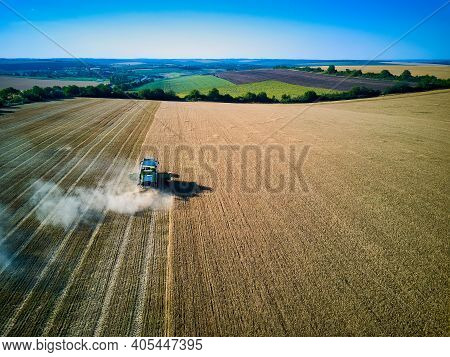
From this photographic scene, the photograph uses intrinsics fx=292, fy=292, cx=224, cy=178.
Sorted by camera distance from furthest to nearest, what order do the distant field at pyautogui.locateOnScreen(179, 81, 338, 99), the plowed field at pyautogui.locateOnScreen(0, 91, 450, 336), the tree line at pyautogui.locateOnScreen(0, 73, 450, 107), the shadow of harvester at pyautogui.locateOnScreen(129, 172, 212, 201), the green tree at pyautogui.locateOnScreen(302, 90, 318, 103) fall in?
the distant field at pyautogui.locateOnScreen(179, 81, 338, 99) → the green tree at pyautogui.locateOnScreen(302, 90, 318, 103) → the tree line at pyautogui.locateOnScreen(0, 73, 450, 107) → the shadow of harvester at pyautogui.locateOnScreen(129, 172, 212, 201) → the plowed field at pyautogui.locateOnScreen(0, 91, 450, 336)

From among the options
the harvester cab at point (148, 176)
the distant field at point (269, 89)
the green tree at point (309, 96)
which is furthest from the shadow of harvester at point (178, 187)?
the distant field at point (269, 89)

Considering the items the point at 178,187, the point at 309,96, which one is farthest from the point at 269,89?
the point at 178,187

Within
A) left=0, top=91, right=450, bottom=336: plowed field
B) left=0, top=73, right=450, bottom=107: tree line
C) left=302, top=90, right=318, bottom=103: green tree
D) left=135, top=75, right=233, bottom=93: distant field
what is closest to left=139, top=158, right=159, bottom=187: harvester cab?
left=0, top=91, right=450, bottom=336: plowed field

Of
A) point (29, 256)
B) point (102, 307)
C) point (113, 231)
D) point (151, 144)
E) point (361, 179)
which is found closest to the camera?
point (102, 307)

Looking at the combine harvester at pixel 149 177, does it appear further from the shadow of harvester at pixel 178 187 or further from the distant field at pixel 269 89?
the distant field at pixel 269 89

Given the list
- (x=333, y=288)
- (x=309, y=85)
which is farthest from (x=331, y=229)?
(x=309, y=85)

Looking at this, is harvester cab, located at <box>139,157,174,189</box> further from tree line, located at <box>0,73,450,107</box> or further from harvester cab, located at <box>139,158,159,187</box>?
tree line, located at <box>0,73,450,107</box>

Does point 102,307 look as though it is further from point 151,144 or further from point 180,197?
point 151,144

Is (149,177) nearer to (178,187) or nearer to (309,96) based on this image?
(178,187)
